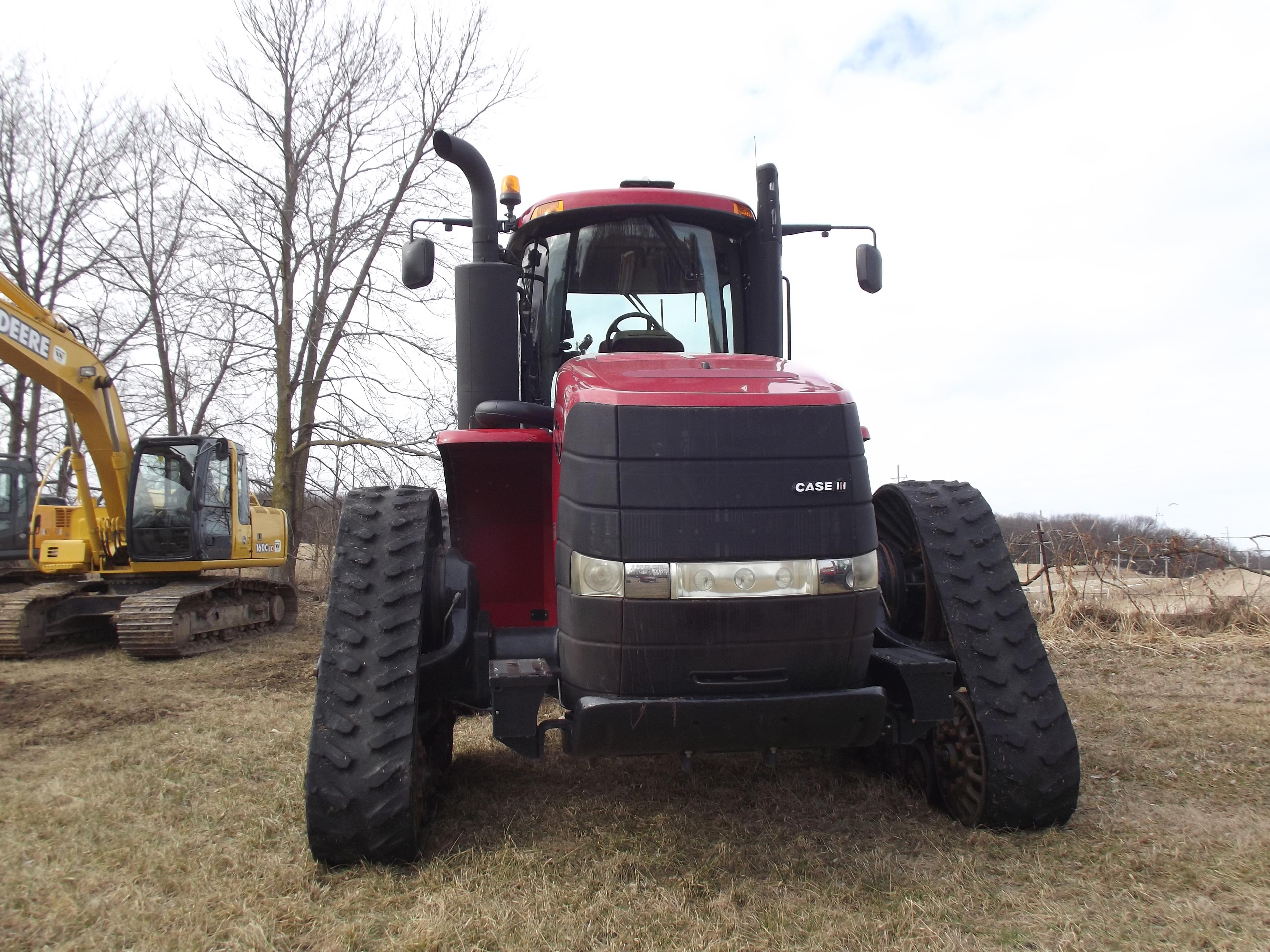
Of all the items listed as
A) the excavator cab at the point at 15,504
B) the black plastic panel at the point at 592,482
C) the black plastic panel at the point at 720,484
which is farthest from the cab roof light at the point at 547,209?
the excavator cab at the point at 15,504

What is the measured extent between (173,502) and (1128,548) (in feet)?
35.0

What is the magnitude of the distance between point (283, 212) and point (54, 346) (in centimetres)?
782

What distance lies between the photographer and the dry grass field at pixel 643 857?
108 inches

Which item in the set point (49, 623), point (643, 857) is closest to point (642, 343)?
point (643, 857)

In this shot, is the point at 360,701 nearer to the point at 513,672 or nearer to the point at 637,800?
the point at 513,672

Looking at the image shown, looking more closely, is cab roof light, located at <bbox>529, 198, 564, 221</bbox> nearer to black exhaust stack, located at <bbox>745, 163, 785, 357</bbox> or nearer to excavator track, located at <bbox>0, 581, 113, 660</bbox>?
black exhaust stack, located at <bbox>745, 163, 785, 357</bbox>

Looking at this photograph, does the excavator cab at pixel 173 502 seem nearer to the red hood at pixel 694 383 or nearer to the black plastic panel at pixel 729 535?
the red hood at pixel 694 383

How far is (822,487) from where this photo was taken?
2992mm

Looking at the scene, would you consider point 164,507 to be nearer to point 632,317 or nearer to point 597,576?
point 632,317

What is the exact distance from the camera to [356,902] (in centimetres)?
295

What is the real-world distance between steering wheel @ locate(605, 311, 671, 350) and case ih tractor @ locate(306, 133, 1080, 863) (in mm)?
18

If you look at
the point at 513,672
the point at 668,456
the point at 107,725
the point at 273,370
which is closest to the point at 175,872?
the point at 513,672

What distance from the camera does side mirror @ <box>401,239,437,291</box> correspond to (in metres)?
4.05

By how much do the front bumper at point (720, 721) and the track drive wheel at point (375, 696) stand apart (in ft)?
2.17
